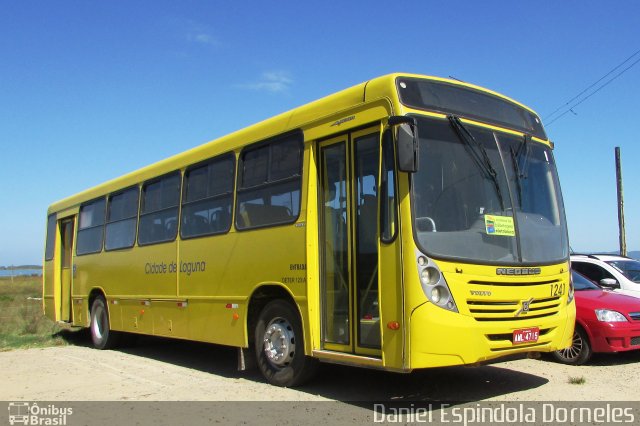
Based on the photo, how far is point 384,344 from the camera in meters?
5.96

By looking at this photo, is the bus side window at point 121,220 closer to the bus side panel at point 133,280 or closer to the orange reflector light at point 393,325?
the bus side panel at point 133,280

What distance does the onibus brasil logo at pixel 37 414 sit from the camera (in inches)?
252

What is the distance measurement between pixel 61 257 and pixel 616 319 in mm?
11995

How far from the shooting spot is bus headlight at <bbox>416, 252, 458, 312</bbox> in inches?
226

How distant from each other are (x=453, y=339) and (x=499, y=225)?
4.40 feet

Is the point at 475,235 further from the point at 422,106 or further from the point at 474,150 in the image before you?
the point at 422,106

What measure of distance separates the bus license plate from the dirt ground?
0.77m

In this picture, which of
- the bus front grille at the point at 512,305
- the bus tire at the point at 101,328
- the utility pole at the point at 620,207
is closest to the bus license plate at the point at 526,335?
the bus front grille at the point at 512,305

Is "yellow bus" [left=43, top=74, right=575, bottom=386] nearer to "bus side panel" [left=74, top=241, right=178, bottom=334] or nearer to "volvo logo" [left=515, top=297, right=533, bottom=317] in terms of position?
"volvo logo" [left=515, top=297, right=533, bottom=317]

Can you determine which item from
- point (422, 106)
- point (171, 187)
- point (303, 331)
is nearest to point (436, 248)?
point (422, 106)

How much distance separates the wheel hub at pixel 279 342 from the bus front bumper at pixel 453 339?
206 cm

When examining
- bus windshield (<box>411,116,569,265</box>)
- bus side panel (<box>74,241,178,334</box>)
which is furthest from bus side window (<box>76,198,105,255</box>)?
bus windshield (<box>411,116,569,265</box>)

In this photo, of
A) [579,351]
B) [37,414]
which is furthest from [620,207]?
[37,414]

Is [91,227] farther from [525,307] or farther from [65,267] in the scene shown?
[525,307]
